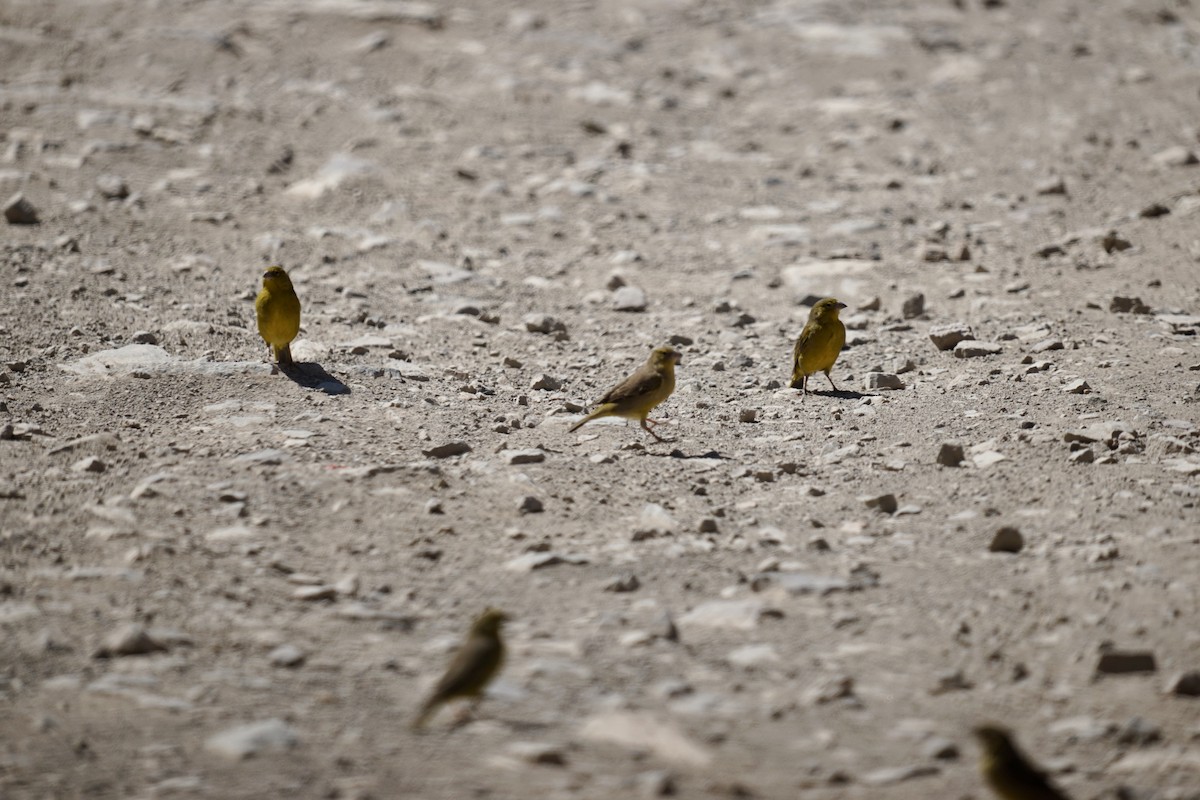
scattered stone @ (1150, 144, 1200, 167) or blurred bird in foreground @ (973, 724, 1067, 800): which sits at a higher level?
blurred bird in foreground @ (973, 724, 1067, 800)

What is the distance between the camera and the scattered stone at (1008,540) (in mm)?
5293

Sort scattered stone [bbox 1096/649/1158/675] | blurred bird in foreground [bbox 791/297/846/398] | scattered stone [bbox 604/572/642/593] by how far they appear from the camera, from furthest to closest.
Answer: blurred bird in foreground [bbox 791/297/846/398], scattered stone [bbox 604/572/642/593], scattered stone [bbox 1096/649/1158/675]

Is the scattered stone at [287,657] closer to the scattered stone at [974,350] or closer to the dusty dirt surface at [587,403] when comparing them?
the dusty dirt surface at [587,403]

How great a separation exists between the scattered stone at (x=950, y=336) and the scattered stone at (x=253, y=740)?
5.13 m

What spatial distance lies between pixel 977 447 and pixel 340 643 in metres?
3.34

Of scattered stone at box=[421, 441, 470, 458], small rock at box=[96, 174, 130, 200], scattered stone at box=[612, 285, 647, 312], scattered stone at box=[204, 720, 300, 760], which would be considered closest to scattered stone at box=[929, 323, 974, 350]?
scattered stone at box=[612, 285, 647, 312]

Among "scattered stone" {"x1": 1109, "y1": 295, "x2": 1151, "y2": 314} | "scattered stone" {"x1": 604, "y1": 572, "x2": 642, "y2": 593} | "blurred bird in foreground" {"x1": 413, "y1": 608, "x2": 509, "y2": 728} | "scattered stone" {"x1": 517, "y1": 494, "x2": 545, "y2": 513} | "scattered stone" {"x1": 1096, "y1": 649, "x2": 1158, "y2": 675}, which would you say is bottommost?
"scattered stone" {"x1": 1109, "y1": 295, "x2": 1151, "y2": 314}

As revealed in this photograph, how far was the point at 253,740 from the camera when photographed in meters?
4.09

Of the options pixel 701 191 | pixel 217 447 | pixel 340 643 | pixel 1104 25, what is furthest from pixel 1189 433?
pixel 1104 25

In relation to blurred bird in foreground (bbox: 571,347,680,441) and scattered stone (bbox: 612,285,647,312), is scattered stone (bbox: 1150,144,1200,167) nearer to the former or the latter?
scattered stone (bbox: 612,285,647,312)

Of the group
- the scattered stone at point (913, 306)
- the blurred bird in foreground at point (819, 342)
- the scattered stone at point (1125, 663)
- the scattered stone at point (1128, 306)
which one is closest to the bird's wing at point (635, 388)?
the blurred bird in foreground at point (819, 342)

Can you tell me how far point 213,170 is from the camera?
11102 mm

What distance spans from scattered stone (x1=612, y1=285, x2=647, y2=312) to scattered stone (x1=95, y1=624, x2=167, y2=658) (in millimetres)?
4952

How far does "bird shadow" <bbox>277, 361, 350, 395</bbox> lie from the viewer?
7129mm
